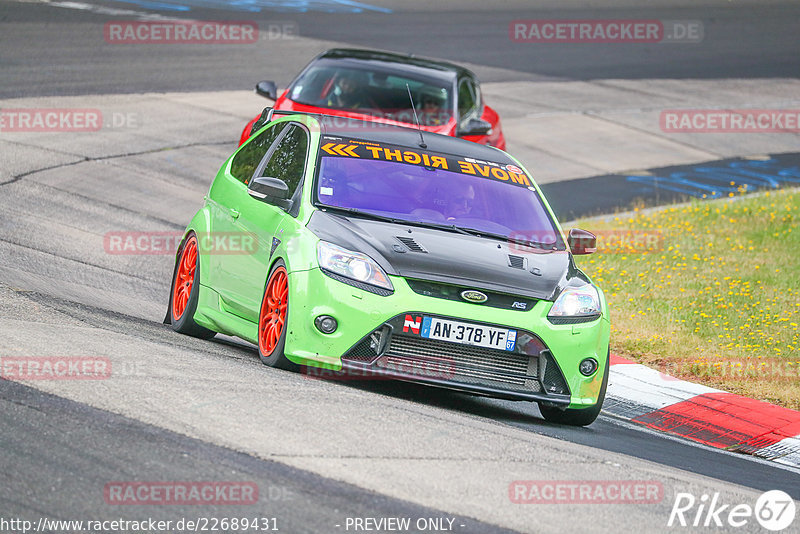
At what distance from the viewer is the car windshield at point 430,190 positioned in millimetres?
8258

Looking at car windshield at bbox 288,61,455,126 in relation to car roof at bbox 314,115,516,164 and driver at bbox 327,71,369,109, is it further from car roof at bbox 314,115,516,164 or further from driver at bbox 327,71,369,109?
car roof at bbox 314,115,516,164

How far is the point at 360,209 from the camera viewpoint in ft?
26.7

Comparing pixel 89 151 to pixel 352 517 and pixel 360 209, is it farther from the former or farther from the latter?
pixel 352 517

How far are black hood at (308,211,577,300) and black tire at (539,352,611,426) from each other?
0.69 meters

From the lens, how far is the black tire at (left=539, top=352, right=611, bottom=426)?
792 cm

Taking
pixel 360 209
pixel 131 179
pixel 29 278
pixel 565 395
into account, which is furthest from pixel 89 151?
pixel 565 395

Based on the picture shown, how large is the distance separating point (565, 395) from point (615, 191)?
11351 mm
